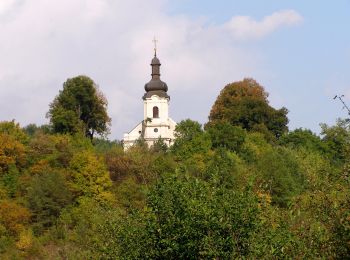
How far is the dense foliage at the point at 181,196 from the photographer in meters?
16.5

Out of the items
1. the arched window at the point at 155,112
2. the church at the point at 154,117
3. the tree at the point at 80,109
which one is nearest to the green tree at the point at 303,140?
the church at the point at 154,117

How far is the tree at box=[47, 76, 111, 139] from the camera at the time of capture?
67.4 m

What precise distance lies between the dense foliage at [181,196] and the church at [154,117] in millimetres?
5765

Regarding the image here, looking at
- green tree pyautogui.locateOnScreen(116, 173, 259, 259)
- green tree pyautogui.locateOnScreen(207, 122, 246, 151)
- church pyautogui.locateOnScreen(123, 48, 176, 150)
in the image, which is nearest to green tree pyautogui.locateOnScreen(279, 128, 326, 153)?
green tree pyautogui.locateOnScreen(207, 122, 246, 151)

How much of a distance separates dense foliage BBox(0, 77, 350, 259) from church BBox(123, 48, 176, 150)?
577 centimetres

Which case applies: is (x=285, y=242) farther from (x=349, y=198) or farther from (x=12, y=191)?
(x=12, y=191)

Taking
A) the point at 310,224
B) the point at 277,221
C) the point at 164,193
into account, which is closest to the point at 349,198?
the point at 310,224

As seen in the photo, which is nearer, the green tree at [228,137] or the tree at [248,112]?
the green tree at [228,137]

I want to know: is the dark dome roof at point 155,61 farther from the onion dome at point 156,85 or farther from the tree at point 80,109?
the tree at point 80,109

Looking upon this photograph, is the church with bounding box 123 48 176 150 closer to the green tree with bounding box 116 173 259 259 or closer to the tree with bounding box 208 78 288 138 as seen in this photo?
A: the tree with bounding box 208 78 288 138

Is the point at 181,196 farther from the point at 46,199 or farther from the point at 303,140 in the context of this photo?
the point at 303,140

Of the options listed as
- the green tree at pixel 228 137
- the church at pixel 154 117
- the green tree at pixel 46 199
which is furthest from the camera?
the church at pixel 154 117

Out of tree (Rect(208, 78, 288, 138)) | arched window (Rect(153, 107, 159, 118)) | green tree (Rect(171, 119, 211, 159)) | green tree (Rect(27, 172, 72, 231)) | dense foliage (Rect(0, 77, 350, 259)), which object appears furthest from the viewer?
arched window (Rect(153, 107, 159, 118))

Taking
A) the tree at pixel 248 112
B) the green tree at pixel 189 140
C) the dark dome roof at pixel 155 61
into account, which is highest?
the dark dome roof at pixel 155 61
